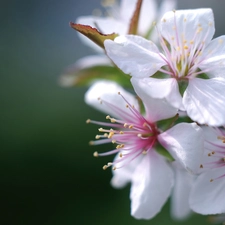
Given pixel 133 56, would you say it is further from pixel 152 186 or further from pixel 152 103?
pixel 152 186

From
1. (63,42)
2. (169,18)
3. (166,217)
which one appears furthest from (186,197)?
(63,42)

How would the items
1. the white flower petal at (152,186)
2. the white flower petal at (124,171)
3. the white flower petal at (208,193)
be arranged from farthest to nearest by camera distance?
the white flower petal at (124,171)
the white flower petal at (152,186)
the white flower petal at (208,193)

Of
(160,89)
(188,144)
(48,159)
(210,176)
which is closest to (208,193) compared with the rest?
(210,176)

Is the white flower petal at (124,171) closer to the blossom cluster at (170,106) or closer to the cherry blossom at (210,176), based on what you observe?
the blossom cluster at (170,106)

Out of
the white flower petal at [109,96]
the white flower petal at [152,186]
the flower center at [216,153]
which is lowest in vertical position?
the white flower petal at [152,186]

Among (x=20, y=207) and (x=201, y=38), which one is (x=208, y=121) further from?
(x=20, y=207)

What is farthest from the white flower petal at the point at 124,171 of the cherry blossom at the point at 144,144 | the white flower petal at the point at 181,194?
the white flower petal at the point at 181,194

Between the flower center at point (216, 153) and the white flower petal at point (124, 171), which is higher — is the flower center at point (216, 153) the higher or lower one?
the higher one
